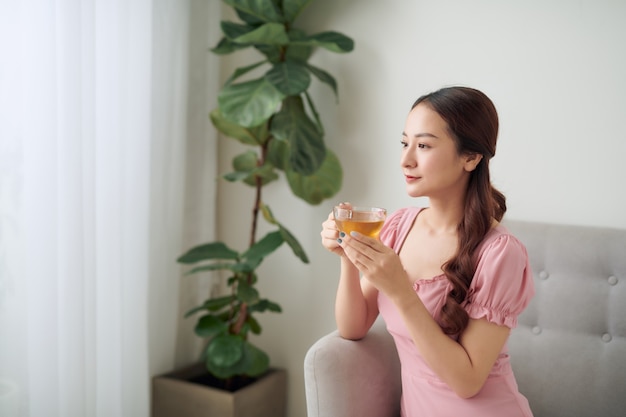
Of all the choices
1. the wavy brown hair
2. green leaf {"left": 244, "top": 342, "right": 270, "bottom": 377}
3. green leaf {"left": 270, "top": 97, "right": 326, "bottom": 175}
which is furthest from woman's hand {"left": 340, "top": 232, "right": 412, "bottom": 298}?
green leaf {"left": 244, "top": 342, "right": 270, "bottom": 377}

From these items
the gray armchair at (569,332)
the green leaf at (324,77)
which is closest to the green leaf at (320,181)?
the green leaf at (324,77)

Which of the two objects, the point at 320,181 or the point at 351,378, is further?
the point at 320,181

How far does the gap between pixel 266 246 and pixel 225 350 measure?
16.6 inches

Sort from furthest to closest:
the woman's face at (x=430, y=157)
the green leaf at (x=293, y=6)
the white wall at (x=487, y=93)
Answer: the green leaf at (x=293, y=6) → the white wall at (x=487, y=93) → the woman's face at (x=430, y=157)

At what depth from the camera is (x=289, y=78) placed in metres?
2.25

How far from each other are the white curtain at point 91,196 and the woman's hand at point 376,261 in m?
1.05

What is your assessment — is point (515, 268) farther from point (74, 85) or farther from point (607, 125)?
point (74, 85)

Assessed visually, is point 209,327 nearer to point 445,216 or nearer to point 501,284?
point 445,216

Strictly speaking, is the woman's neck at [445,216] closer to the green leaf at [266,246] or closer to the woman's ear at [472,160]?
the woman's ear at [472,160]

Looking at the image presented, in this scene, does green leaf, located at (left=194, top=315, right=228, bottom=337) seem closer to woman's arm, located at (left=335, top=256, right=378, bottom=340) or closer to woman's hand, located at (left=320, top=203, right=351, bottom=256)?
woman's arm, located at (left=335, top=256, right=378, bottom=340)

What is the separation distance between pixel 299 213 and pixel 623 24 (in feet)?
4.53

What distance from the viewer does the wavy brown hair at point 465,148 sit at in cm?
Answer: 148

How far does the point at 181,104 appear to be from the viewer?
8.27ft

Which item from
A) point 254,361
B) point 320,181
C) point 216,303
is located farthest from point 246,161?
point 254,361
